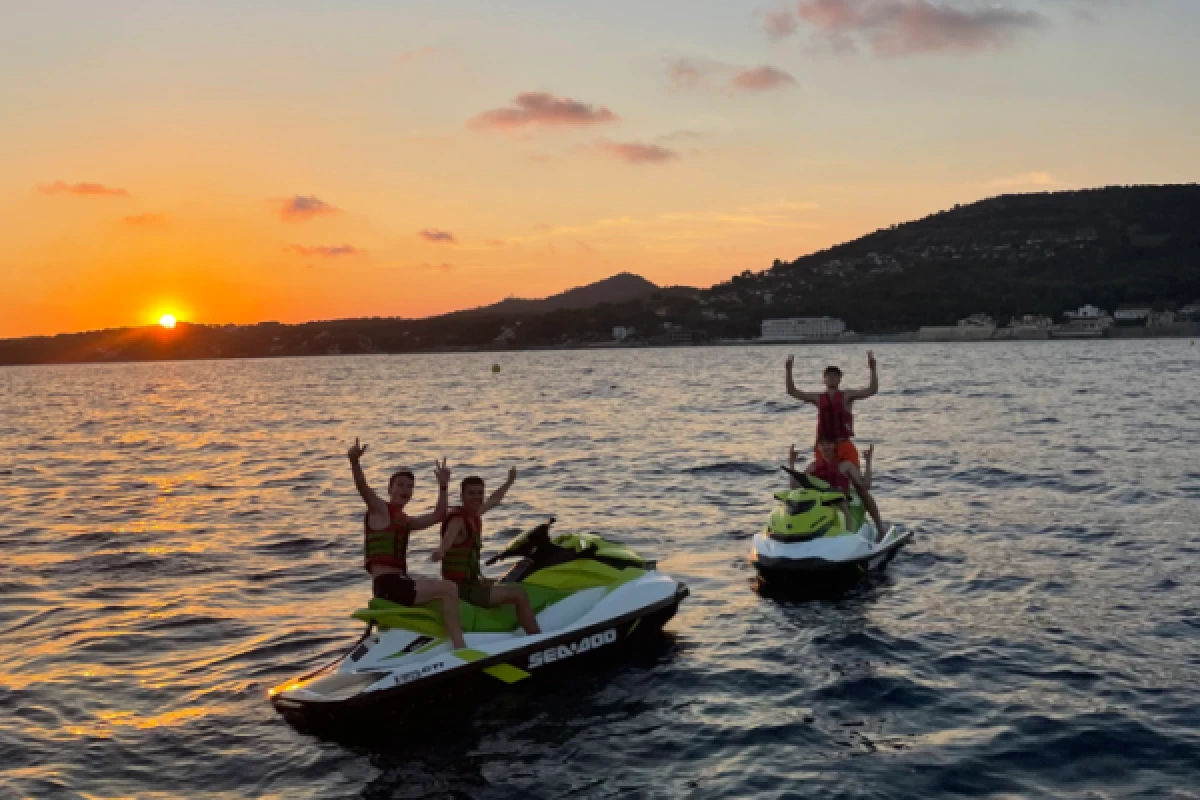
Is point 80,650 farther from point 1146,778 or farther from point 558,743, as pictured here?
point 1146,778

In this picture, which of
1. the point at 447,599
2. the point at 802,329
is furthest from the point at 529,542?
the point at 802,329

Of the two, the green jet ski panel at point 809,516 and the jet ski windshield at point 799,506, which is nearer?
the green jet ski panel at point 809,516

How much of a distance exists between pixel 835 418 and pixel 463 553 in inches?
255

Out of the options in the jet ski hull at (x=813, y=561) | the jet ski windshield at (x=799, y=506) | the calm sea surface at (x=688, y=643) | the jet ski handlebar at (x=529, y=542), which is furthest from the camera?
the jet ski windshield at (x=799, y=506)

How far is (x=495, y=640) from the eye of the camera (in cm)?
858

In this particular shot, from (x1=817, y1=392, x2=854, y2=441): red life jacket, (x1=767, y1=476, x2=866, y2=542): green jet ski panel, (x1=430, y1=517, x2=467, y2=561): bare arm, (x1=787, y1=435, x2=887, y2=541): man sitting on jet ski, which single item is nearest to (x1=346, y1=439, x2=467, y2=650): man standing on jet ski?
(x1=430, y1=517, x2=467, y2=561): bare arm

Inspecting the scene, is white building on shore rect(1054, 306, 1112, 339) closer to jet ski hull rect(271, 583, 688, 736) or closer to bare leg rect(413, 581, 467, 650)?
jet ski hull rect(271, 583, 688, 736)

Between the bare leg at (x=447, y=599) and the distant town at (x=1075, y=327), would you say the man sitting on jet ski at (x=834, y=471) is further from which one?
the distant town at (x=1075, y=327)

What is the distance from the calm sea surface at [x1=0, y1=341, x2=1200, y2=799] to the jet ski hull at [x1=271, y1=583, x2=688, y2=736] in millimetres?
210

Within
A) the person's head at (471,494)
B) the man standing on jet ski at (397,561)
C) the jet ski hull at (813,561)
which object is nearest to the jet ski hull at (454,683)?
the man standing on jet ski at (397,561)

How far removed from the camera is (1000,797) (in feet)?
21.5

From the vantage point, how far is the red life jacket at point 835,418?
1308 cm

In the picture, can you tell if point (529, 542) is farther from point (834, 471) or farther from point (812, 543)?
point (834, 471)

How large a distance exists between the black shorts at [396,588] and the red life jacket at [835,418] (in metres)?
6.82
